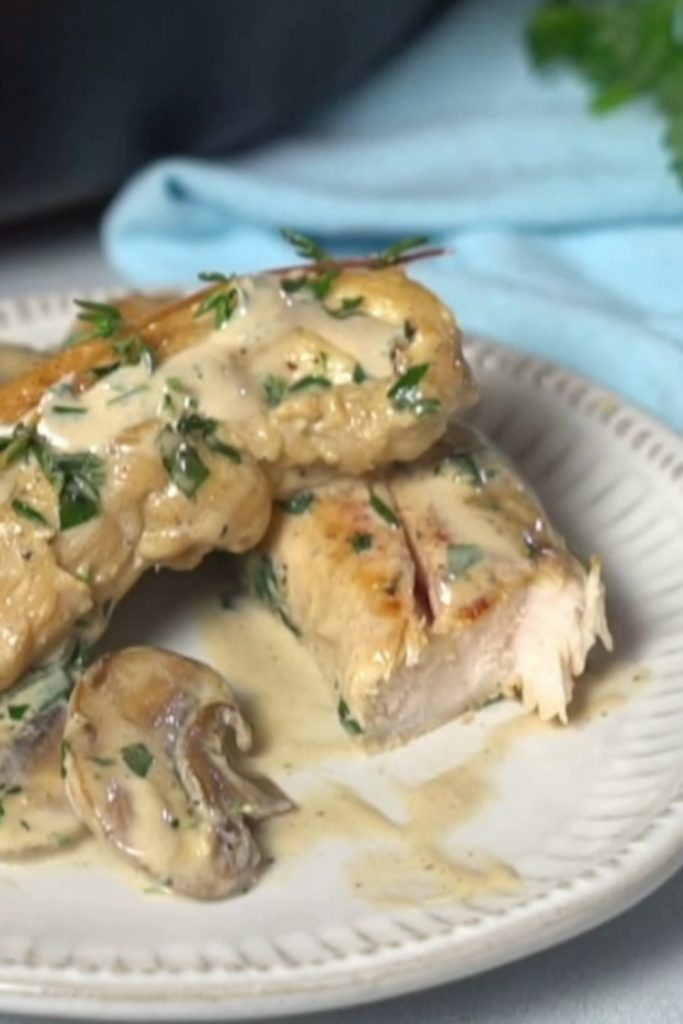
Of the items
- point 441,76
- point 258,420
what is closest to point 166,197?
point 441,76

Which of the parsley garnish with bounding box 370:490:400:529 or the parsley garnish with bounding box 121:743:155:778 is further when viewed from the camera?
Answer: the parsley garnish with bounding box 370:490:400:529

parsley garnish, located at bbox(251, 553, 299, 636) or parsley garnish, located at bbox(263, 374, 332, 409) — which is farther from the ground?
parsley garnish, located at bbox(263, 374, 332, 409)

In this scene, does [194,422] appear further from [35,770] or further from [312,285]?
[35,770]

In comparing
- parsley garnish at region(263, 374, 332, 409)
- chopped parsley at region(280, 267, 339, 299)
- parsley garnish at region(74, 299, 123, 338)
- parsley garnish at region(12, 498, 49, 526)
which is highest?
chopped parsley at region(280, 267, 339, 299)

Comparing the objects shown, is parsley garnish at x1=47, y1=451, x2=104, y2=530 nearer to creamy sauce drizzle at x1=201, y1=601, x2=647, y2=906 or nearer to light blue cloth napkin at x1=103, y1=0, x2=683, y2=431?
creamy sauce drizzle at x1=201, y1=601, x2=647, y2=906

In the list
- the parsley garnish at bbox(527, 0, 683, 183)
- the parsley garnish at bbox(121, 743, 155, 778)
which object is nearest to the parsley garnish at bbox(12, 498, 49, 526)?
the parsley garnish at bbox(121, 743, 155, 778)

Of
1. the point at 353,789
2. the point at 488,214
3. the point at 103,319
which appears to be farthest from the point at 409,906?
the point at 488,214

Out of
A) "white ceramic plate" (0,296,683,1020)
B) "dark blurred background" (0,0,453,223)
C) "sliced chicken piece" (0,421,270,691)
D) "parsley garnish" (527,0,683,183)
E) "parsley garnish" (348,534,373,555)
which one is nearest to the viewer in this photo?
"white ceramic plate" (0,296,683,1020)
